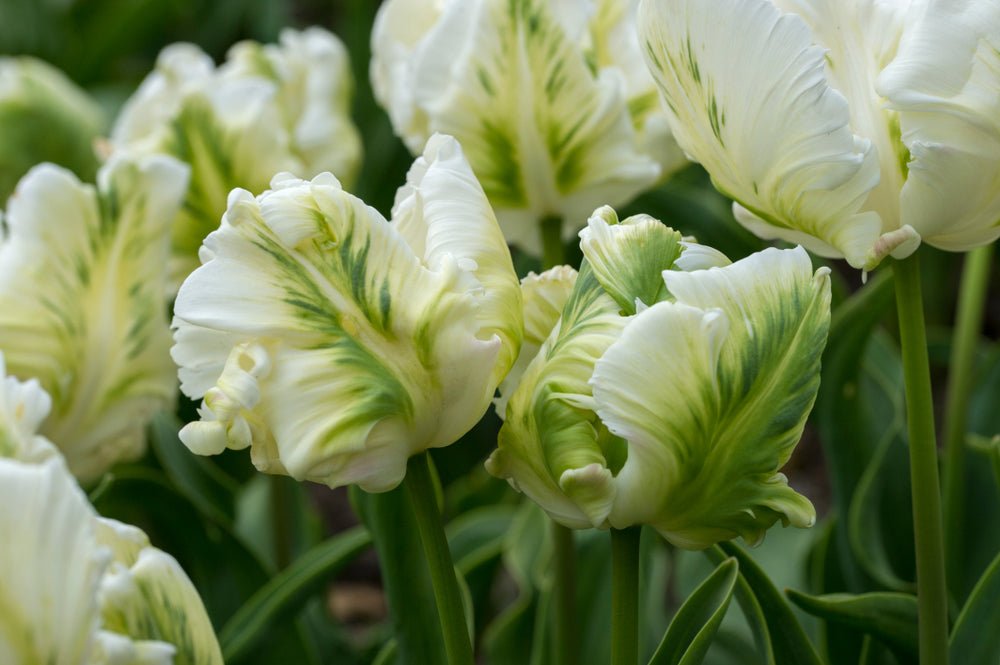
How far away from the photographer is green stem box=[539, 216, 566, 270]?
2.51 ft

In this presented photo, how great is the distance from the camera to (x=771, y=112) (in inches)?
19.7

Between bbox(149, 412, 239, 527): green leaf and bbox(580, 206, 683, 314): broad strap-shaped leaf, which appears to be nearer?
bbox(580, 206, 683, 314): broad strap-shaped leaf

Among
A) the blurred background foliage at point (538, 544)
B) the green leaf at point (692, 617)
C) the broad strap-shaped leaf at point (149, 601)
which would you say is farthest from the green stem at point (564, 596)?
the broad strap-shaped leaf at point (149, 601)

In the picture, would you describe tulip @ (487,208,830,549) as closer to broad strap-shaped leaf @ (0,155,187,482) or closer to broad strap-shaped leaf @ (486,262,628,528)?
broad strap-shaped leaf @ (486,262,628,528)

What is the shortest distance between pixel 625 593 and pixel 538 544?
52 centimetres

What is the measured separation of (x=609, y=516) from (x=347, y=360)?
0.33 ft

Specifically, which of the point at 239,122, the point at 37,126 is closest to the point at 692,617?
the point at 239,122

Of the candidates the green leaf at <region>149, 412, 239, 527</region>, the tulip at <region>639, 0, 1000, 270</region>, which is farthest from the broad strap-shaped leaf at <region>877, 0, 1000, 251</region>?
the green leaf at <region>149, 412, 239, 527</region>

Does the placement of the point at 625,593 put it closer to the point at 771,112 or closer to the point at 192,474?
the point at 771,112

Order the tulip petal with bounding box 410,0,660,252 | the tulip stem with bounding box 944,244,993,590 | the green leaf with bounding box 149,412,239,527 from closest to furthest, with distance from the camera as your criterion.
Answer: the tulip petal with bounding box 410,0,660,252 → the tulip stem with bounding box 944,244,993,590 → the green leaf with bounding box 149,412,239,527

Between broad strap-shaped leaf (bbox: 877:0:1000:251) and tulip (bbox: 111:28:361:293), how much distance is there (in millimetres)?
516

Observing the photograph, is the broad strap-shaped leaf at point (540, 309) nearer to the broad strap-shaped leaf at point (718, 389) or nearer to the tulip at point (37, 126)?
the broad strap-shaped leaf at point (718, 389)

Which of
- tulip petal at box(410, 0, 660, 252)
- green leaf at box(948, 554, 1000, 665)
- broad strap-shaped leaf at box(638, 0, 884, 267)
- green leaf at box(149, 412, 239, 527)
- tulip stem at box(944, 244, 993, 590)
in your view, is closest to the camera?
broad strap-shaped leaf at box(638, 0, 884, 267)

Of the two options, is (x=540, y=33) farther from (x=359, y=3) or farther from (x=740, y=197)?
(x=359, y=3)
